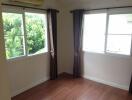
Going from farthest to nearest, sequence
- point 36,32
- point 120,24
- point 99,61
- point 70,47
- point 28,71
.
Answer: point 70,47, point 99,61, point 36,32, point 28,71, point 120,24

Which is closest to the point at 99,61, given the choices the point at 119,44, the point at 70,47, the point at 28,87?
the point at 119,44

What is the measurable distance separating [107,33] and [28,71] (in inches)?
85.4

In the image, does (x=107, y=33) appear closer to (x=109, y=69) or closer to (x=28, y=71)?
(x=109, y=69)

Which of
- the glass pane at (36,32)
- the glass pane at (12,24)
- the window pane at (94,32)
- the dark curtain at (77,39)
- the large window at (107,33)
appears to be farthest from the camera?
the dark curtain at (77,39)

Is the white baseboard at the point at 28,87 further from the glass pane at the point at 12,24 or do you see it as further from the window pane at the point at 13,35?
the glass pane at the point at 12,24

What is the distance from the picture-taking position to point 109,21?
306 cm

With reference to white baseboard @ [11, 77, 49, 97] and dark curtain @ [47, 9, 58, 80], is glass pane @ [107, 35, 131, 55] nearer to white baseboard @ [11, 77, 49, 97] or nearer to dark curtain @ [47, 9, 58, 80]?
dark curtain @ [47, 9, 58, 80]

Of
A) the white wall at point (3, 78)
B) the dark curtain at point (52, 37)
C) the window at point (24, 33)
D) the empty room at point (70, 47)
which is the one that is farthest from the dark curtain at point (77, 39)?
the white wall at point (3, 78)

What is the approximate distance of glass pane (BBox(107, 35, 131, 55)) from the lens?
2.92 meters

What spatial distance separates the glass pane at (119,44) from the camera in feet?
9.58

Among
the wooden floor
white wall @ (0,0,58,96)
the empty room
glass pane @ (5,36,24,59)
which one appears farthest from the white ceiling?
the wooden floor

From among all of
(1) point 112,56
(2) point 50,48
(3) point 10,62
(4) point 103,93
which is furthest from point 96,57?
(3) point 10,62

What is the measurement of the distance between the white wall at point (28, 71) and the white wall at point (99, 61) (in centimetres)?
64

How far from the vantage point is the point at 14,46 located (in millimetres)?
2771
